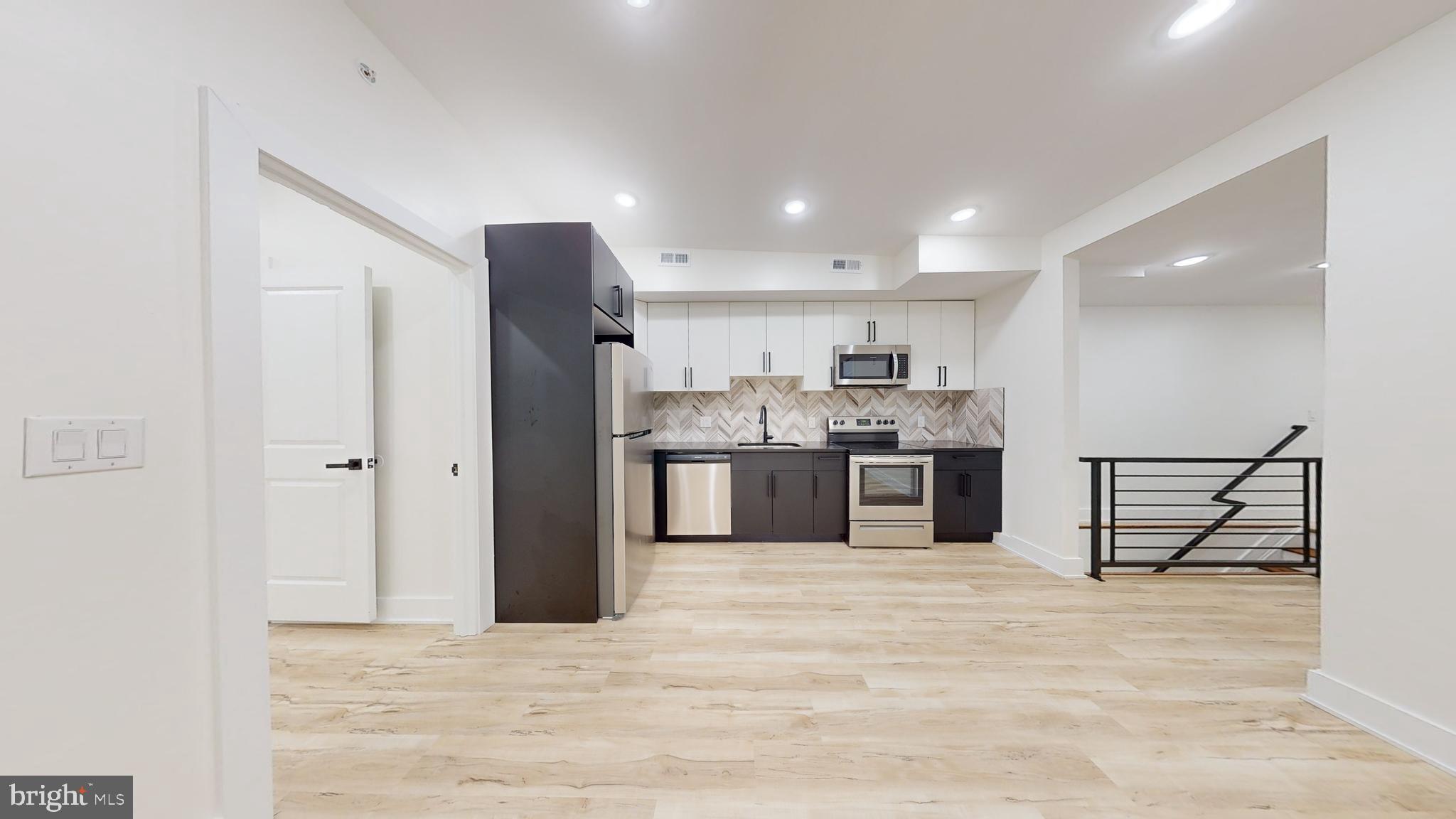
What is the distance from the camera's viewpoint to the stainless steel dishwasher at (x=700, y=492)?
427cm

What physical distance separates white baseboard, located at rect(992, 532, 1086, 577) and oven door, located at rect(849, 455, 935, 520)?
68 centimetres

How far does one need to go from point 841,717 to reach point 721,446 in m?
2.77

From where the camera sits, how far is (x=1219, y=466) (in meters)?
5.40

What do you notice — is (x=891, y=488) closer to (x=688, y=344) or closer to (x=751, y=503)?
(x=751, y=503)

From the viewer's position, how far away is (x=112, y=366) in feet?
3.33

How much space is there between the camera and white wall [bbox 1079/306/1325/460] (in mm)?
5301

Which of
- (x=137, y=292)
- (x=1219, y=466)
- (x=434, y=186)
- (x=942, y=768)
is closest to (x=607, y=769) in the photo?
(x=942, y=768)

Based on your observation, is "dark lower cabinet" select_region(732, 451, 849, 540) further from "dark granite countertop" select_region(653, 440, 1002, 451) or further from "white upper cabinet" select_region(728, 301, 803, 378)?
"white upper cabinet" select_region(728, 301, 803, 378)

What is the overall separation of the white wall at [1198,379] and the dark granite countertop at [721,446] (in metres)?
3.28

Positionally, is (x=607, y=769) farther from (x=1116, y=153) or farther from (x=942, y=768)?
(x=1116, y=153)

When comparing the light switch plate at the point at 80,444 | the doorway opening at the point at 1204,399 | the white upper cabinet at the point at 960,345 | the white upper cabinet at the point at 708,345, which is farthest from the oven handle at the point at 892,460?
the light switch plate at the point at 80,444

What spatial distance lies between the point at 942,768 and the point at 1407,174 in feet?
8.63

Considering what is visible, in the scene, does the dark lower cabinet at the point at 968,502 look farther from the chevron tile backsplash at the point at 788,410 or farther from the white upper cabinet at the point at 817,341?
the white upper cabinet at the point at 817,341

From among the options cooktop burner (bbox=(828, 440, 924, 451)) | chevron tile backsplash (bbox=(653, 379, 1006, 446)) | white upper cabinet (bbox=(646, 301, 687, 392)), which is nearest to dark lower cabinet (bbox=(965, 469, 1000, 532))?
cooktop burner (bbox=(828, 440, 924, 451))
